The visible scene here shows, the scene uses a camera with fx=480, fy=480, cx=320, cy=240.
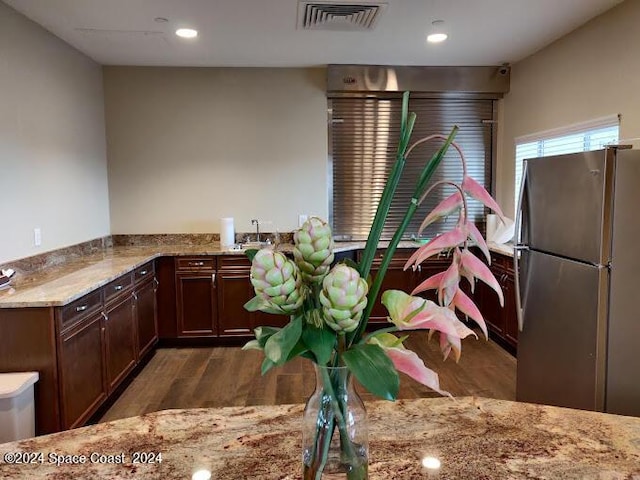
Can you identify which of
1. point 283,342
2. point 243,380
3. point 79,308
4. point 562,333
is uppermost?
point 283,342

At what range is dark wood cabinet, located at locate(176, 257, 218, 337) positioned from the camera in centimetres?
438

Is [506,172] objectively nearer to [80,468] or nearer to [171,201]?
[171,201]

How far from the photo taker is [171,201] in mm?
4918

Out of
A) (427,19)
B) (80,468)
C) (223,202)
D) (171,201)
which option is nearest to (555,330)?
(427,19)

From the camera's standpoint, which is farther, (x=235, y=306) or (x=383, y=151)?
(x=383, y=151)

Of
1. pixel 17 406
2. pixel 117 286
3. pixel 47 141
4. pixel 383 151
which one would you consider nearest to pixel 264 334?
pixel 17 406

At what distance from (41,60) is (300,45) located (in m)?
1.98

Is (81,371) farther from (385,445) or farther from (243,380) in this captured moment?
(385,445)

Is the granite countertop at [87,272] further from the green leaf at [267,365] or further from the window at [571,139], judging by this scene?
the green leaf at [267,365]

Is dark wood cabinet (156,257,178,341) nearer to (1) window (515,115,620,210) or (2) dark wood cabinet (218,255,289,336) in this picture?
(2) dark wood cabinet (218,255,289,336)

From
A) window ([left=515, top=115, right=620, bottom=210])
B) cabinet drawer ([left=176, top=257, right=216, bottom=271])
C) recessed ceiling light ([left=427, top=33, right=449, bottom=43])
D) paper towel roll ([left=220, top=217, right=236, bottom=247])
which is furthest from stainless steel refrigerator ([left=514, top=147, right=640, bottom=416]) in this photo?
paper towel roll ([left=220, top=217, right=236, bottom=247])

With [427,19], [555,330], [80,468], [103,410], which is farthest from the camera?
[427,19]

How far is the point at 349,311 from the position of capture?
0.70m

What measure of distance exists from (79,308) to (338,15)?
251cm
